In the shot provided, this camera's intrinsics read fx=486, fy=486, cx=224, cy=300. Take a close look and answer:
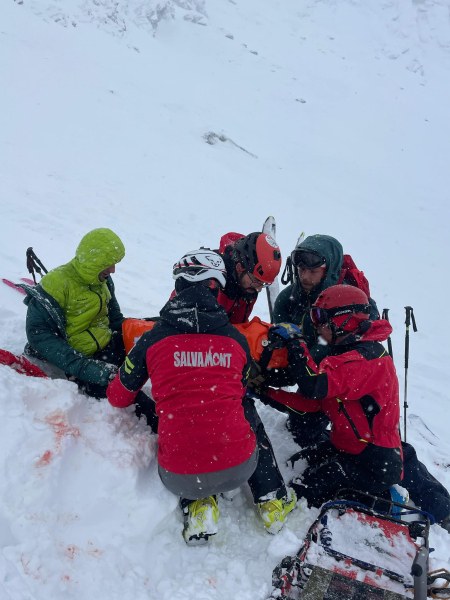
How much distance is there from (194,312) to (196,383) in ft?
1.57

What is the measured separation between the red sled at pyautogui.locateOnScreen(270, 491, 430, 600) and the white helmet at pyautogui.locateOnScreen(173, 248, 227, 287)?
1.89 meters

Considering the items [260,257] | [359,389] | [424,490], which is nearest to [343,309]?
[359,389]

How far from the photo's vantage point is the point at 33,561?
2.63 m

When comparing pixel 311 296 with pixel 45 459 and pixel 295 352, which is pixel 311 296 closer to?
pixel 295 352

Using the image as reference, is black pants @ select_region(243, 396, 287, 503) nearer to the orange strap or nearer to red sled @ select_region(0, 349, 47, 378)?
the orange strap

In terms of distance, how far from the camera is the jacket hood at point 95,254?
4.15 m

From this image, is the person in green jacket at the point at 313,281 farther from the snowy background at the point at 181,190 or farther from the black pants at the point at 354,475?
the black pants at the point at 354,475

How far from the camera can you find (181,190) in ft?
54.3

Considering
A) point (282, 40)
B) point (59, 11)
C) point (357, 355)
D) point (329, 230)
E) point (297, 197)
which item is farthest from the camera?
point (282, 40)

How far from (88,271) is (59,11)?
25.2 metres

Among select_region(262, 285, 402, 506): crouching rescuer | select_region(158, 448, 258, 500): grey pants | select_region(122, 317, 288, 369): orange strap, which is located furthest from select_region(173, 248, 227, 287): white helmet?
select_region(158, 448, 258, 500): grey pants

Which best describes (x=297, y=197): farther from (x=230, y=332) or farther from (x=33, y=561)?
(x=33, y=561)

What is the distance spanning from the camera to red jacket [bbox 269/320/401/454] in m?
3.59

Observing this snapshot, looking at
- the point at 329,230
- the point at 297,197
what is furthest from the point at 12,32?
the point at 329,230
